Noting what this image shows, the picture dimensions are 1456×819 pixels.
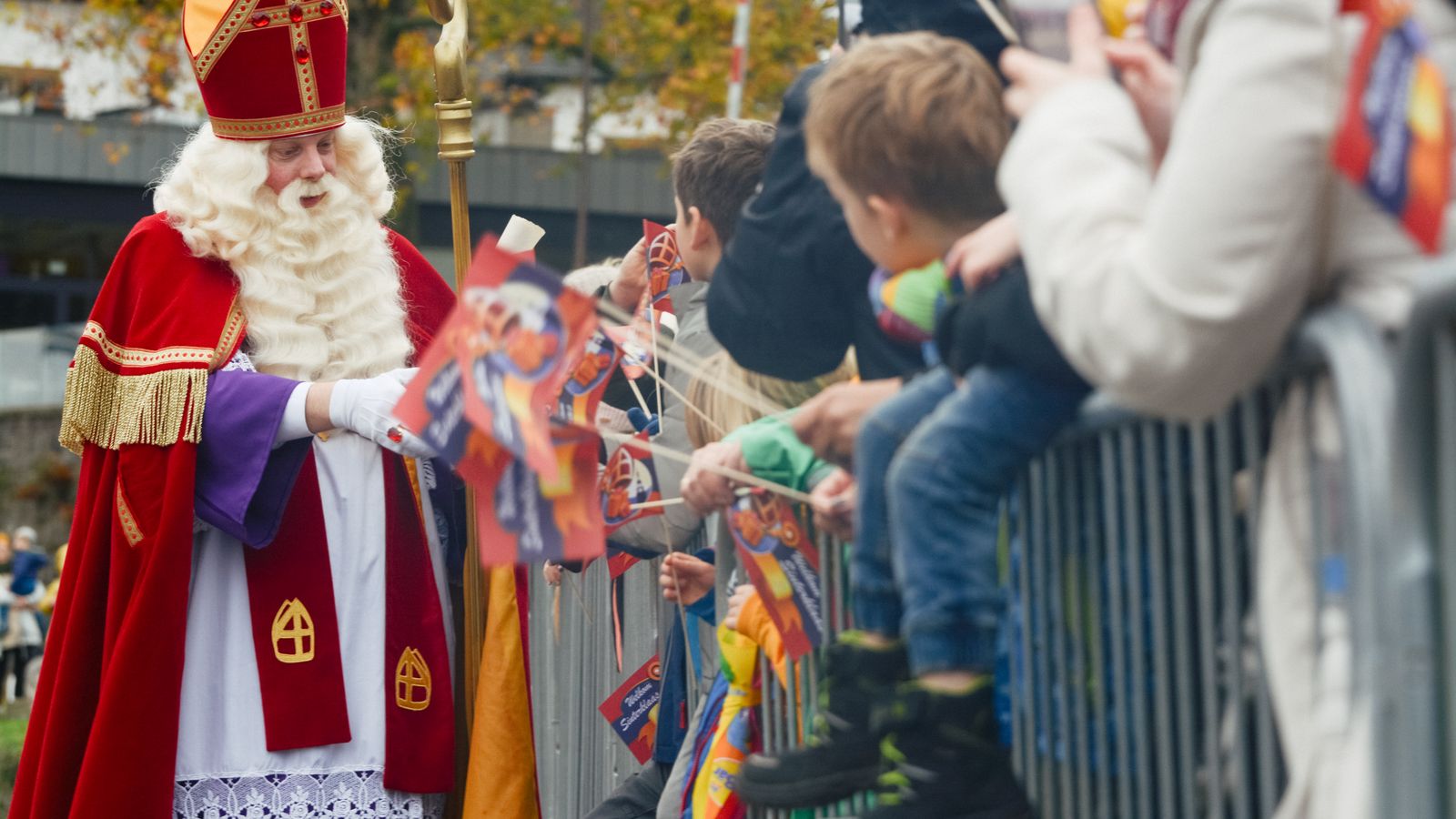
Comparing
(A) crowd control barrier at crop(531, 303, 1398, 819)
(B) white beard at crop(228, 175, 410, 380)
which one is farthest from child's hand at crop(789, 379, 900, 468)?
(B) white beard at crop(228, 175, 410, 380)

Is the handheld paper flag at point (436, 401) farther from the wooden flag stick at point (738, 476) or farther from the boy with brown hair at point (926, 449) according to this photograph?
the boy with brown hair at point (926, 449)

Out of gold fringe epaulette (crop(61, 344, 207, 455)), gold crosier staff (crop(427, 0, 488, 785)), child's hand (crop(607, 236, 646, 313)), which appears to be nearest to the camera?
gold fringe epaulette (crop(61, 344, 207, 455))

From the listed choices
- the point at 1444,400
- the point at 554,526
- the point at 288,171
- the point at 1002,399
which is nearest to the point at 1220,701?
the point at 1002,399

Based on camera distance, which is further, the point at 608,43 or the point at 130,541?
the point at 608,43

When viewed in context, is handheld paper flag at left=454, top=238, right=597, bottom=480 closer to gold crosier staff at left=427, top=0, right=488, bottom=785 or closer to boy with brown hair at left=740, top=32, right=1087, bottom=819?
boy with brown hair at left=740, top=32, right=1087, bottom=819

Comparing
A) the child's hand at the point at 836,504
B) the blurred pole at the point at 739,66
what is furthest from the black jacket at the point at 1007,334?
the blurred pole at the point at 739,66

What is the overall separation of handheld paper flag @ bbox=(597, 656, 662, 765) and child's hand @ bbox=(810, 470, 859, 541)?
1.38m

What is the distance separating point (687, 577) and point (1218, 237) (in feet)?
6.87

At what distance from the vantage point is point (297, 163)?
14.7ft

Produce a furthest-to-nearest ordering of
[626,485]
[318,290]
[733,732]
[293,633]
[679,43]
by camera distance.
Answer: [679,43]
[318,290]
[293,633]
[626,485]
[733,732]

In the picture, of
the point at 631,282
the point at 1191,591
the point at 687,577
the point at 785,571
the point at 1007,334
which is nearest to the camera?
the point at 1191,591

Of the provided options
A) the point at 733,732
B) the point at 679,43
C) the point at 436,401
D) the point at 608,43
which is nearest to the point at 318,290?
the point at 733,732

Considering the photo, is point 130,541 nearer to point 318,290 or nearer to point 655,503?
point 318,290

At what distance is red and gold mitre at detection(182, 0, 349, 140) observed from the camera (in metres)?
4.45
